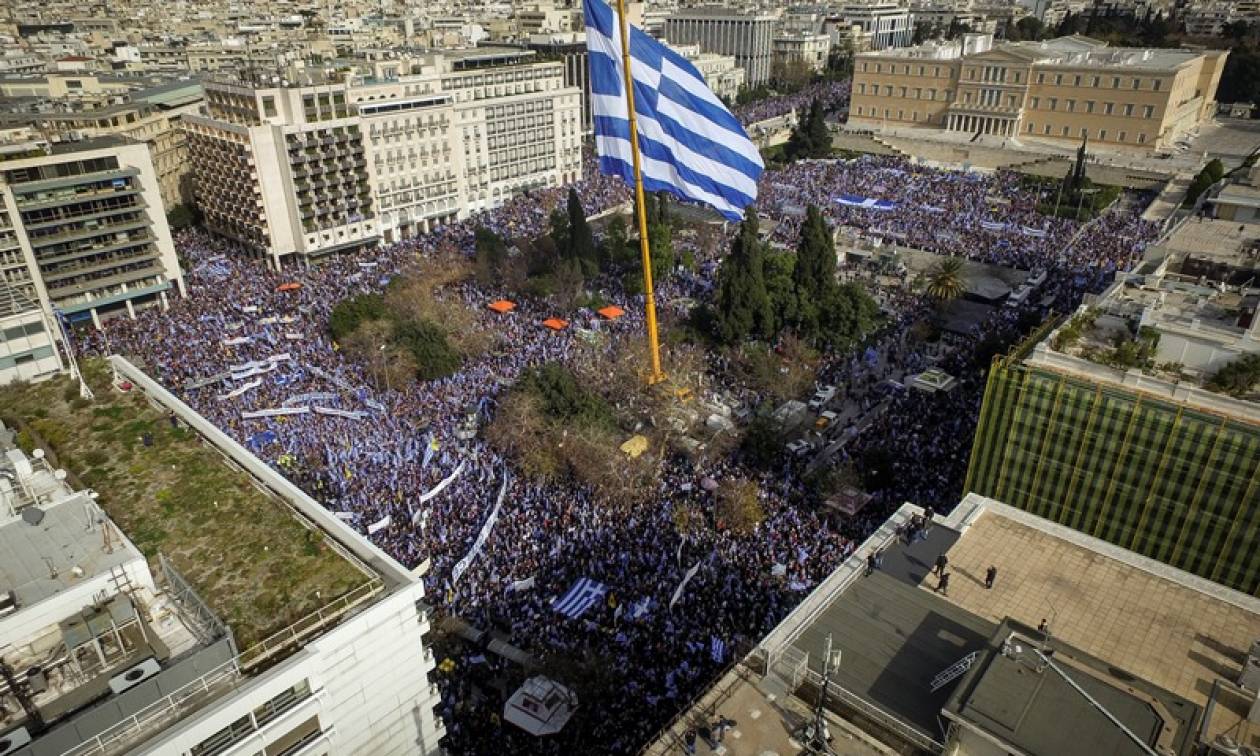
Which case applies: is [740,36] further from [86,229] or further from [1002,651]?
[1002,651]

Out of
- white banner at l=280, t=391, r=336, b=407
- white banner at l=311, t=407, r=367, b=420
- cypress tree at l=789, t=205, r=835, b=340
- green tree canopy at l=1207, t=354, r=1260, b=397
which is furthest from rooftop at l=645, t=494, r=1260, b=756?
white banner at l=280, t=391, r=336, b=407

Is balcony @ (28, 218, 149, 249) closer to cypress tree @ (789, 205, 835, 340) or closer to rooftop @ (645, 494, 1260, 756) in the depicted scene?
cypress tree @ (789, 205, 835, 340)

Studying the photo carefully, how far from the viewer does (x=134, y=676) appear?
46.7 ft

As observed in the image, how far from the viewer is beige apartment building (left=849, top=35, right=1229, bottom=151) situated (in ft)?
282

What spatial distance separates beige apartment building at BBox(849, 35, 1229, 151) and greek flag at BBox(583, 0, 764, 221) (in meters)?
74.9

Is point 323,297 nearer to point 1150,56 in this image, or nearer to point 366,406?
point 366,406

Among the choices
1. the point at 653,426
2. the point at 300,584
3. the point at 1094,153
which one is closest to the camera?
the point at 300,584

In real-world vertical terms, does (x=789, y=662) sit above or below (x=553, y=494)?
above

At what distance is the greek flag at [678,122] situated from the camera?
101 ft

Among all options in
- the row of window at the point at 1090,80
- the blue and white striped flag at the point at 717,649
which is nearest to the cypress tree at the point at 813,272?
the blue and white striped flag at the point at 717,649

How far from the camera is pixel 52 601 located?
15.0 meters

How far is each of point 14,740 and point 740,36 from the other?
5831 inches

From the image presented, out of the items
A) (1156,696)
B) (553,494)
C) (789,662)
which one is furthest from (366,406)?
(1156,696)

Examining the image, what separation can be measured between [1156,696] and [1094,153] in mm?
89708
